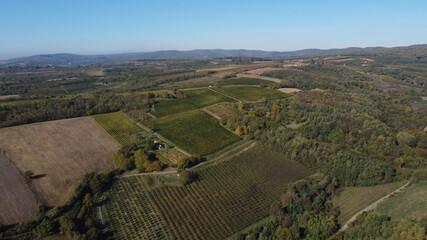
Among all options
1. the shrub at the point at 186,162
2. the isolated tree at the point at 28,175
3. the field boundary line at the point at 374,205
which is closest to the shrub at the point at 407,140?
the field boundary line at the point at 374,205

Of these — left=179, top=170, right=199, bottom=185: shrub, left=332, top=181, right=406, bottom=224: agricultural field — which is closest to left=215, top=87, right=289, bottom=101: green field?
left=332, top=181, right=406, bottom=224: agricultural field

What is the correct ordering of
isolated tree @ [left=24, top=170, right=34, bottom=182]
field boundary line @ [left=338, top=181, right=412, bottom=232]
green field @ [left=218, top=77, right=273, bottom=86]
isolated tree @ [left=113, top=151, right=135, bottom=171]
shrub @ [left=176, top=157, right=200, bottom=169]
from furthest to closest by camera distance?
1. green field @ [left=218, top=77, right=273, bottom=86]
2. shrub @ [left=176, top=157, right=200, bottom=169]
3. isolated tree @ [left=113, top=151, right=135, bottom=171]
4. isolated tree @ [left=24, top=170, right=34, bottom=182]
5. field boundary line @ [left=338, top=181, right=412, bottom=232]

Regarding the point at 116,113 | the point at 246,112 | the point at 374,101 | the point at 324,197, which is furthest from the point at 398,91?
the point at 116,113

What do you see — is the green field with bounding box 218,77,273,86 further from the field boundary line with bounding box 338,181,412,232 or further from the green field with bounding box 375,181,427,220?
the green field with bounding box 375,181,427,220

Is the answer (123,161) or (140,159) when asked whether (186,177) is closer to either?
(140,159)

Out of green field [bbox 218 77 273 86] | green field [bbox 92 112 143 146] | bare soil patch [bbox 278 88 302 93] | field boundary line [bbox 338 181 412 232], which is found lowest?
field boundary line [bbox 338 181 412 232]

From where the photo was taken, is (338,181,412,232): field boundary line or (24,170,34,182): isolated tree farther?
(24,170,34,182): isolated tree

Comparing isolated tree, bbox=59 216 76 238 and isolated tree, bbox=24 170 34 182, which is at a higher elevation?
isolated tree, bbox=24 170 34 182
